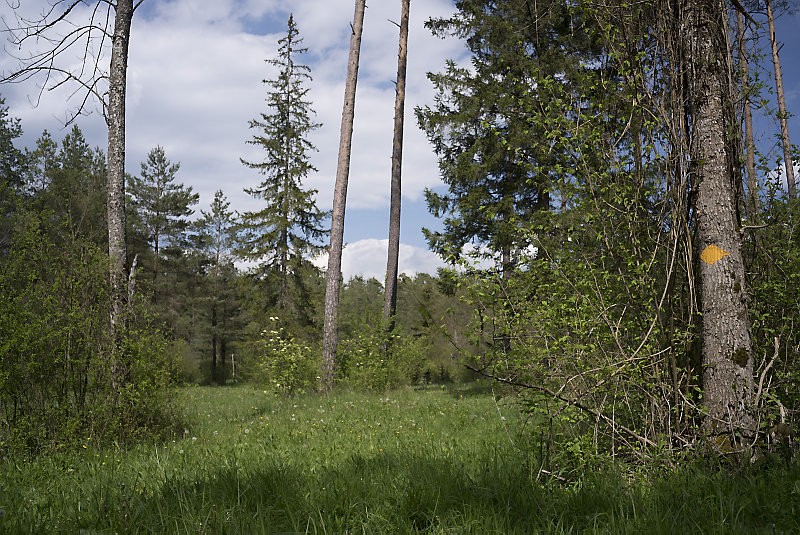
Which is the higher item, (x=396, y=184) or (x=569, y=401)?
(x=396, y=184)

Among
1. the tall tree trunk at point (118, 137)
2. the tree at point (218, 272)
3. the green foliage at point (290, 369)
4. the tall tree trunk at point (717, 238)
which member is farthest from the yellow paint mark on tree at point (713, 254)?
the tree at point (218, 272)

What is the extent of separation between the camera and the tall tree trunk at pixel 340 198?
13578 millimetres

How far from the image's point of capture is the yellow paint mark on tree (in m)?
4.10

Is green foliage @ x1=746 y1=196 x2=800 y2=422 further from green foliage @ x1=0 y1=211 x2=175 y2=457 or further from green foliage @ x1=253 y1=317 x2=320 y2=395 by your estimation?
green foliage @ x1=253 y1=317 x2=320 y2=395

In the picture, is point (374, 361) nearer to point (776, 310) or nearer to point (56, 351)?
point (56, 351)

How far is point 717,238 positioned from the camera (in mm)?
4129

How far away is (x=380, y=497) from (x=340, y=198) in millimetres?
11028

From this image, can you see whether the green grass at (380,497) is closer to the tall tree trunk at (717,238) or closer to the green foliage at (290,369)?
the tall tree trunk at (717,238)

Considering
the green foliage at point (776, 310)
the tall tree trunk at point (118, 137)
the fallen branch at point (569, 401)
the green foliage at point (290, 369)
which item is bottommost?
the green foliage at point (290, 369)

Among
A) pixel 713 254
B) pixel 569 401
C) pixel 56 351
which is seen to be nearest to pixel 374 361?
pixel 56 351

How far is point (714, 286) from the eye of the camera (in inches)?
160

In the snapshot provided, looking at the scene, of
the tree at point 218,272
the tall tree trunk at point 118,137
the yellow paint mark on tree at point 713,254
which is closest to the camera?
the yellow paint mark on tree at point 713,254

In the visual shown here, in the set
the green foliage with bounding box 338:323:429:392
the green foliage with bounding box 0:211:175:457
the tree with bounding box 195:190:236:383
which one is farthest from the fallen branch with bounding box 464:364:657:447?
the tree with bounding box 195:190:236:383

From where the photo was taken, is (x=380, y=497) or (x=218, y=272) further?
(x=218, y=272)
